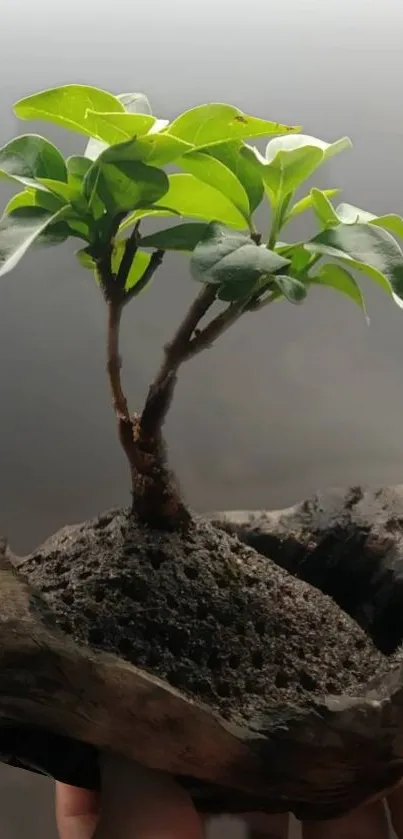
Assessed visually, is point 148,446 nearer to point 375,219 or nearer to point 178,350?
point 178,350

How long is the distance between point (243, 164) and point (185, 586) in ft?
0.96

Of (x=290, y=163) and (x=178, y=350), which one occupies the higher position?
(x=290, y=163)

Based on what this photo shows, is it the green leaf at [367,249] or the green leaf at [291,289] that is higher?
the green leaf at [367,249]

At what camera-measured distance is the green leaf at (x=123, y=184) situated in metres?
0.46

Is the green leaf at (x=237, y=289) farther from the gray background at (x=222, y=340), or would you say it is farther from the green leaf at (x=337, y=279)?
the gray background at (x=222, y=340)

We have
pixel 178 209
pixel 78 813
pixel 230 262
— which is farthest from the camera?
pixel 78 813

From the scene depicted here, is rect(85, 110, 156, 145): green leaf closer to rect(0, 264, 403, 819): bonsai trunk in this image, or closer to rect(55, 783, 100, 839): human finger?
rect(0, 264, 403, 819): bonsai trunk

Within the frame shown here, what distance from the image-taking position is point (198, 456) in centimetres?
107

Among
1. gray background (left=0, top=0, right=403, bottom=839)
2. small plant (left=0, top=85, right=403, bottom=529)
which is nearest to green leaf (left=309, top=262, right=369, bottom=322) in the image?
small plant (left=0, top=85, right=403, bottom=529)

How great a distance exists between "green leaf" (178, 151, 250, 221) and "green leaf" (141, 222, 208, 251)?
3 cm

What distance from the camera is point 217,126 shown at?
50 centimetres

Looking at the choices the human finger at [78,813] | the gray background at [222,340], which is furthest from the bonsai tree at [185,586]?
the gray background at [222,340]

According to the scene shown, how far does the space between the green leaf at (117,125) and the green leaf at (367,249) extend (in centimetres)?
12

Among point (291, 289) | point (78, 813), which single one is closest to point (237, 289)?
point (291, 289)
